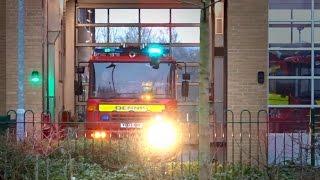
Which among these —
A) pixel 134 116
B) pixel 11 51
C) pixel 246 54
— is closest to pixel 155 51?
pixel 134 116

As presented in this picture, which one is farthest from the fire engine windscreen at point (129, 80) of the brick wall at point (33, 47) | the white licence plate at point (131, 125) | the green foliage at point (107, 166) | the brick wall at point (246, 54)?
the green foliage at point (107, 166)

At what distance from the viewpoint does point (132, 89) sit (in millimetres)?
14891

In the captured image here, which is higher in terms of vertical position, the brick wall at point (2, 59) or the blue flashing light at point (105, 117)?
the brick wall at point (2, 59)

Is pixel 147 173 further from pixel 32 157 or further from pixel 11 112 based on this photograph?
pixel 11 112

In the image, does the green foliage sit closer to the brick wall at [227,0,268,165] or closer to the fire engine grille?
the brick wall at [227,0,268,165]

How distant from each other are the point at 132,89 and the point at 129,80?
22 cm

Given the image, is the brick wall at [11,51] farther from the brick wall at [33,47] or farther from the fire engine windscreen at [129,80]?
the fire engine windscreen at [129,80]

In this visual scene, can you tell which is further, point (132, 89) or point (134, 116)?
point (132, 89)

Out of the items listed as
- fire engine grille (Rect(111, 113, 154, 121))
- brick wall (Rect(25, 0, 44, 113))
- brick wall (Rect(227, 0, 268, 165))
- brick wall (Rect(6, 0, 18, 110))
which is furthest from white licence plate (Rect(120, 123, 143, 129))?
brick wall (Rect(6, 0, 18, 110))

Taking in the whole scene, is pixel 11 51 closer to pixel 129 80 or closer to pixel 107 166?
pixel 129 80

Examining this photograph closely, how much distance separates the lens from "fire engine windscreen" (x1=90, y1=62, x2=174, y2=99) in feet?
48.8

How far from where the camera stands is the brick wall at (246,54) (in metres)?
13.3

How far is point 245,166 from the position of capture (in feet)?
36.4

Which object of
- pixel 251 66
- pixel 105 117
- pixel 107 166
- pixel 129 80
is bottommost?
pixel 107 166
